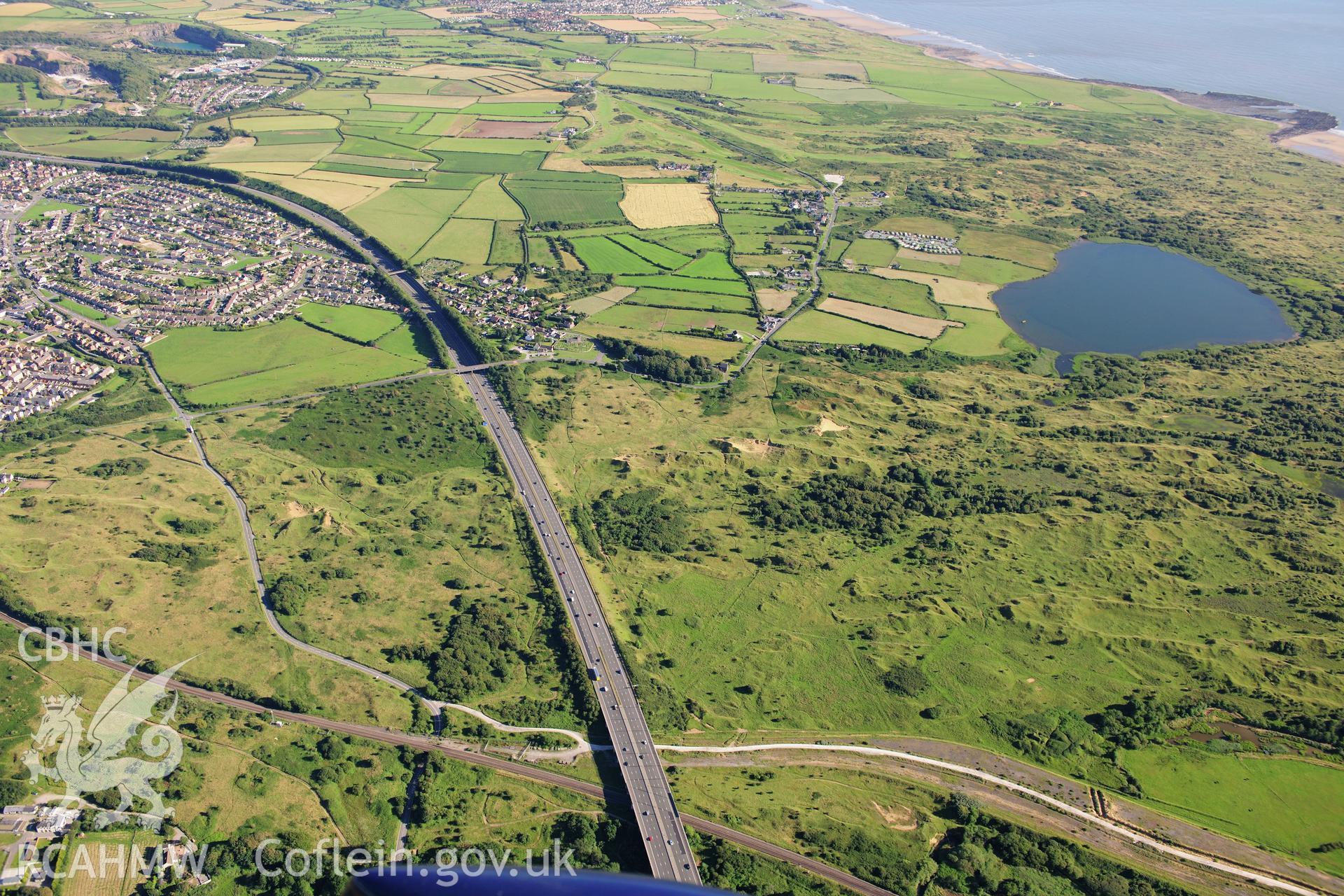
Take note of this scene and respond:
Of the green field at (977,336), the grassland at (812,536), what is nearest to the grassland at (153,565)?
the grassland at (812,536)

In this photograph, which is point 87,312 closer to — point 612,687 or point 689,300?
point 689,300

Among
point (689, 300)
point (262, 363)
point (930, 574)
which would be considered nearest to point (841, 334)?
point (689, 300)

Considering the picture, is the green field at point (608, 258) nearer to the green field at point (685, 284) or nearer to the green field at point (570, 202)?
the green field at point (685, 284)

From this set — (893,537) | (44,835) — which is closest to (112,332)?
(44,835)

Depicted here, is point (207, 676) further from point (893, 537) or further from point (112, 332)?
point (112, 332)

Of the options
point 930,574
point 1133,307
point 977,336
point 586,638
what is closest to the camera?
point 586,638
